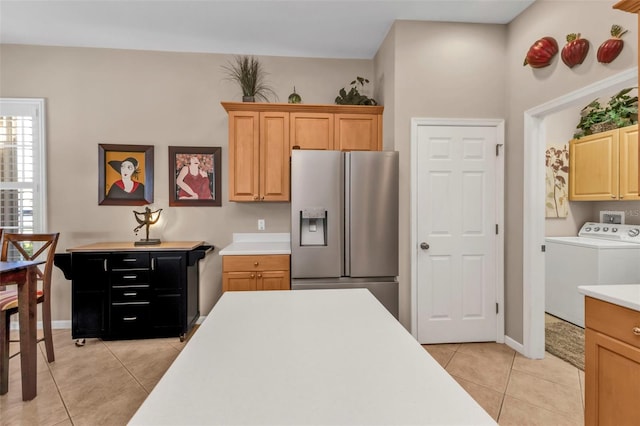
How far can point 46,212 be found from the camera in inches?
135

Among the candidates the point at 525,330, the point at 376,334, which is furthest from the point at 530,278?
the point at 376,334

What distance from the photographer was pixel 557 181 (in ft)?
13.3

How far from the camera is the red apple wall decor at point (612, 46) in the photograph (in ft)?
6.43

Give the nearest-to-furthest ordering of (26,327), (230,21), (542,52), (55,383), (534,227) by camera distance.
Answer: (26,327) → (55,383) → (542,52) → (534,227) → (230,21)

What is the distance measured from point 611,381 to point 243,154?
305cm

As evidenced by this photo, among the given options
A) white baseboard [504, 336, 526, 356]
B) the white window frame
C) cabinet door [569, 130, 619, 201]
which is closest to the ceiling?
the white window frame

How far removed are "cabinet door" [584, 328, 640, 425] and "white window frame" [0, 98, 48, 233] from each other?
4638 millimetres

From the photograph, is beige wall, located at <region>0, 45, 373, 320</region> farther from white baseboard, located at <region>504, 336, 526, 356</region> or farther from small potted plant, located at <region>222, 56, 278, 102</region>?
white baseboard, located at <region>504, 336, 526, 356</region>

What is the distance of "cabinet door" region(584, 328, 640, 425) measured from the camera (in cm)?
135

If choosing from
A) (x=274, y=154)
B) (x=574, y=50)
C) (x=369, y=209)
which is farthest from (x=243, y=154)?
(x=574, y=50)

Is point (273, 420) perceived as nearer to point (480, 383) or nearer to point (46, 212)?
point (480, 383)

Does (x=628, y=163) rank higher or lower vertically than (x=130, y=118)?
lower

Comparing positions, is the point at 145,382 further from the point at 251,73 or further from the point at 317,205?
the point at 251,73

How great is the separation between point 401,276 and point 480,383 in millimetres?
992
